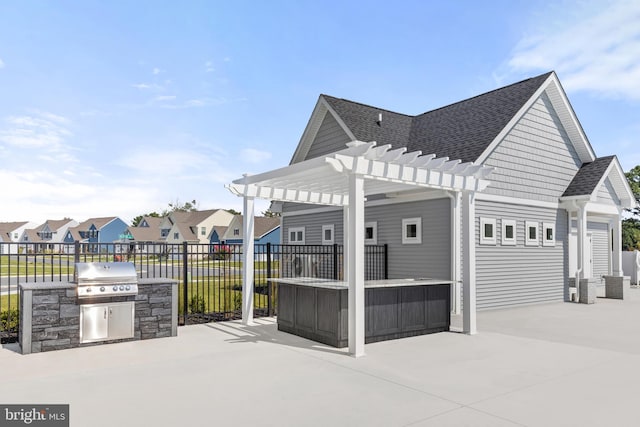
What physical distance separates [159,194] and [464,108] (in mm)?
70630

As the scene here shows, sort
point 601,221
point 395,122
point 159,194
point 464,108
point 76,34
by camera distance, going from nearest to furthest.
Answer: point 76,34 < point 464,108 < point 395,122 < point 601,221 < point 159,194

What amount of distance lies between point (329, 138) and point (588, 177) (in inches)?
334

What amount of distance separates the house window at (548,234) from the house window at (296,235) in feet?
26.0

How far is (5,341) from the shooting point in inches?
279

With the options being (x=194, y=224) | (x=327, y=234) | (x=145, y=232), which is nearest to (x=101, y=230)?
(x=145, y=232)

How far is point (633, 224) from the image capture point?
1289 inches

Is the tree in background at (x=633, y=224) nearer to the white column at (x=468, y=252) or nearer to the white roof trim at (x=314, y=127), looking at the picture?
the white roof trim at (x=314, y=127)

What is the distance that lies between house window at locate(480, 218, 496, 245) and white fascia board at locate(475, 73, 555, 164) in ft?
5.23

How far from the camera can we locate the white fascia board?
11.0 meters

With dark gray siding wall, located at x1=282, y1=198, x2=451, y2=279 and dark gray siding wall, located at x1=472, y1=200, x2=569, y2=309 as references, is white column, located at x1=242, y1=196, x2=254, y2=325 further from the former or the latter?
dark gray siding wall, located at x1=472, y1=200, x2=569, y2=309

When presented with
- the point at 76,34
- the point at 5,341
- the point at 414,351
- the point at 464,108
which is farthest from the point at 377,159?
the point at 76,34

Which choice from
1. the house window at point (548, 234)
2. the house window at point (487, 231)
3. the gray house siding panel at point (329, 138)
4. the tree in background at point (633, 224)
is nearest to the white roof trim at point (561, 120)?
the house window at point (487, 231)

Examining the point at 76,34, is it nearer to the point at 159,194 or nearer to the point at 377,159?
the point at 377,159

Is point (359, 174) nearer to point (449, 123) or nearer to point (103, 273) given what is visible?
point (103, 273)
